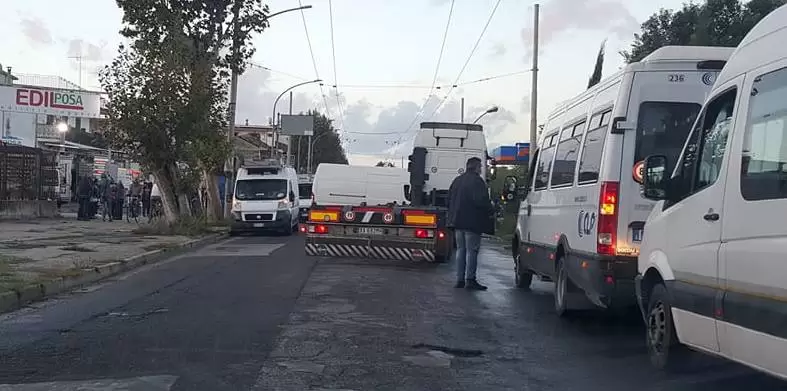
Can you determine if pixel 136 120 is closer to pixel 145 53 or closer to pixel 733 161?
pixel 145 53

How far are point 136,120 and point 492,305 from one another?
15.4m

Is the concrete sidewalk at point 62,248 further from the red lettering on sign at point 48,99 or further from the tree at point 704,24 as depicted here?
the tree at point 704,24

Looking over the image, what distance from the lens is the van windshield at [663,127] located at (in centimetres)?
782

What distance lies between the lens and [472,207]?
39.4 feet

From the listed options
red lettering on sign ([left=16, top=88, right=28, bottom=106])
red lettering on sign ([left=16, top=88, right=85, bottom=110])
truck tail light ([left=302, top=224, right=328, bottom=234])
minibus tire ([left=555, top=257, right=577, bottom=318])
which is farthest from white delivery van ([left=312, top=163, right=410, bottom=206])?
red lettering on sign ([left=16, top=88, right=28, bottom=106])

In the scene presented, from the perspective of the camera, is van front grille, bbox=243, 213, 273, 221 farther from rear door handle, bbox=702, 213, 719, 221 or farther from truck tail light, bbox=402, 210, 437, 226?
rear door handle, bbox=702, 213, 719, 221

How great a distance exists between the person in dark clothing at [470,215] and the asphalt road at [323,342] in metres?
0.50

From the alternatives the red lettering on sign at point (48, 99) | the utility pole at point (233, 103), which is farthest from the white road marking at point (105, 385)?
the red lettering on sign at point (48, 99)

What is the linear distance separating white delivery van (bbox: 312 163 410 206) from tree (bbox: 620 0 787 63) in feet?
38.6

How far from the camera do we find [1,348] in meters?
7.57

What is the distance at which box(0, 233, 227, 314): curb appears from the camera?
34.0ft

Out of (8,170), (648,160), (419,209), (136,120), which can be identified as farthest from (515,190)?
(8,170)

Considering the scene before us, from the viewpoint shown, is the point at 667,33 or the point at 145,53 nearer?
the point at 145,53

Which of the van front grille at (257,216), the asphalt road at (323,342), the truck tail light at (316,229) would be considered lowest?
the asphalt road at (323,342)
